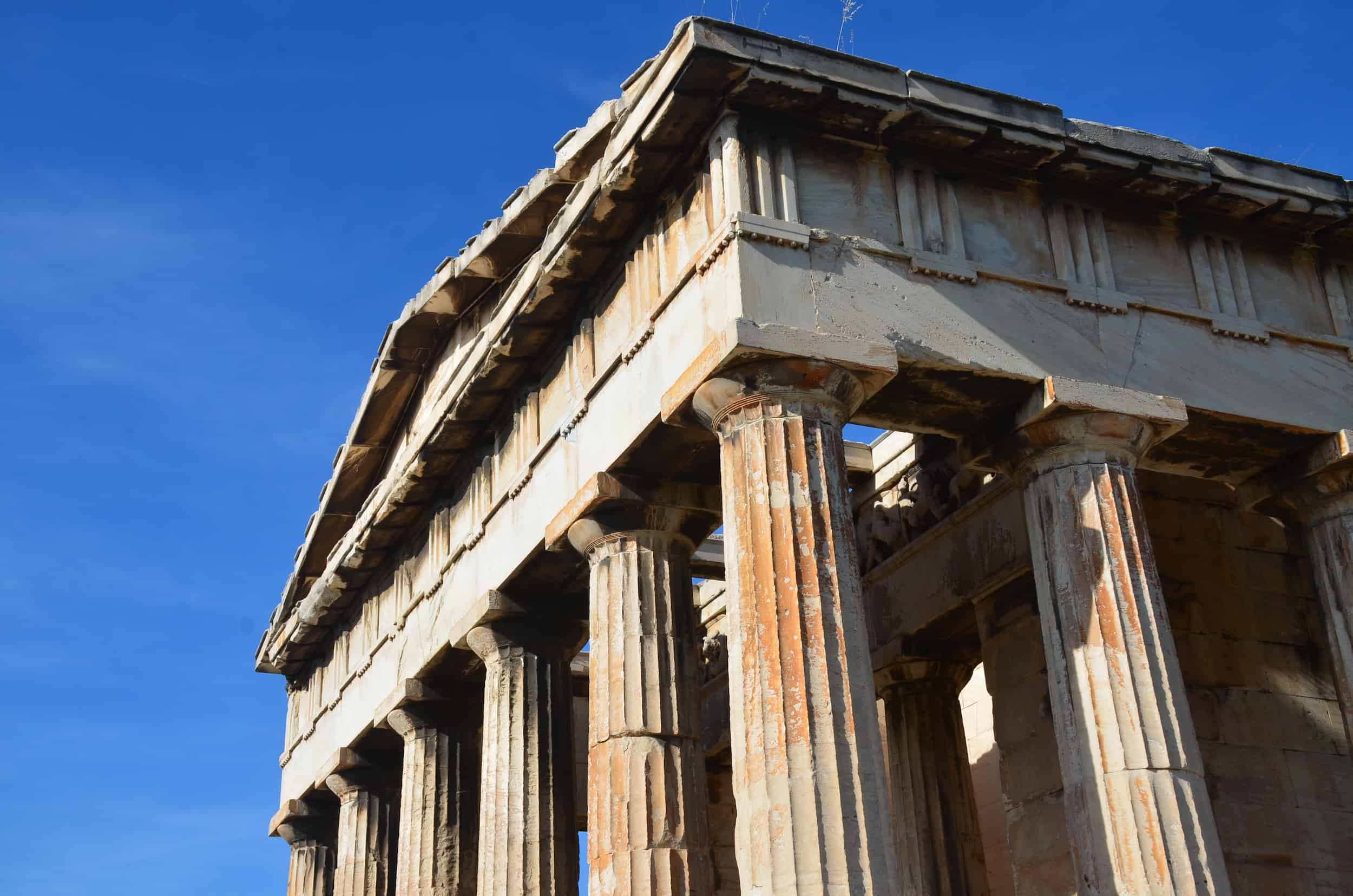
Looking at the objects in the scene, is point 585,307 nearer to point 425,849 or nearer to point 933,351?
point 933,351

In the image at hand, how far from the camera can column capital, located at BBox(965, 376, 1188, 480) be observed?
558 inches

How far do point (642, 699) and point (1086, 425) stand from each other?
4.90m

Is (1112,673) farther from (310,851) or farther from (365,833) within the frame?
(310,851)

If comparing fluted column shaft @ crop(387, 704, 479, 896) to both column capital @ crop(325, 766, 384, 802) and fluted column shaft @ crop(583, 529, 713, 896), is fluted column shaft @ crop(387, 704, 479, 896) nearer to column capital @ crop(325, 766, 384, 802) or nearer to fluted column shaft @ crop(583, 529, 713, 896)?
column capital @ crop(325, 766, 384, 802)

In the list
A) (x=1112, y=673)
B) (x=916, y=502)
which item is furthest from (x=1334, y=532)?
(x=916, y=502)

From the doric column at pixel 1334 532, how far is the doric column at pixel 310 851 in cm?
1716

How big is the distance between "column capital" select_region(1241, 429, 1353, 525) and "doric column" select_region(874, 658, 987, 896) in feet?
16.7

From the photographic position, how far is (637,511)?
52.1ft

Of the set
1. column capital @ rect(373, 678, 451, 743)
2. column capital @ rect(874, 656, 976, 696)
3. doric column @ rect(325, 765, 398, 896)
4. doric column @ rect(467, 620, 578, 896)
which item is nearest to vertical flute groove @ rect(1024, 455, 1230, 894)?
column capital @ rect(874, 656, 976, 696)

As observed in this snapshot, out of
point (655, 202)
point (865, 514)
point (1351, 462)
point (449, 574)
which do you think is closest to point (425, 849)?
point (449, 574)

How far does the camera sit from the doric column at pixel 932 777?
19.0 m

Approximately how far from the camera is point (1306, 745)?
1684 cm

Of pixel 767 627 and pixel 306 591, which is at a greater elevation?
pixel 306 591

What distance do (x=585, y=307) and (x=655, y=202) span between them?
1.86 metres
